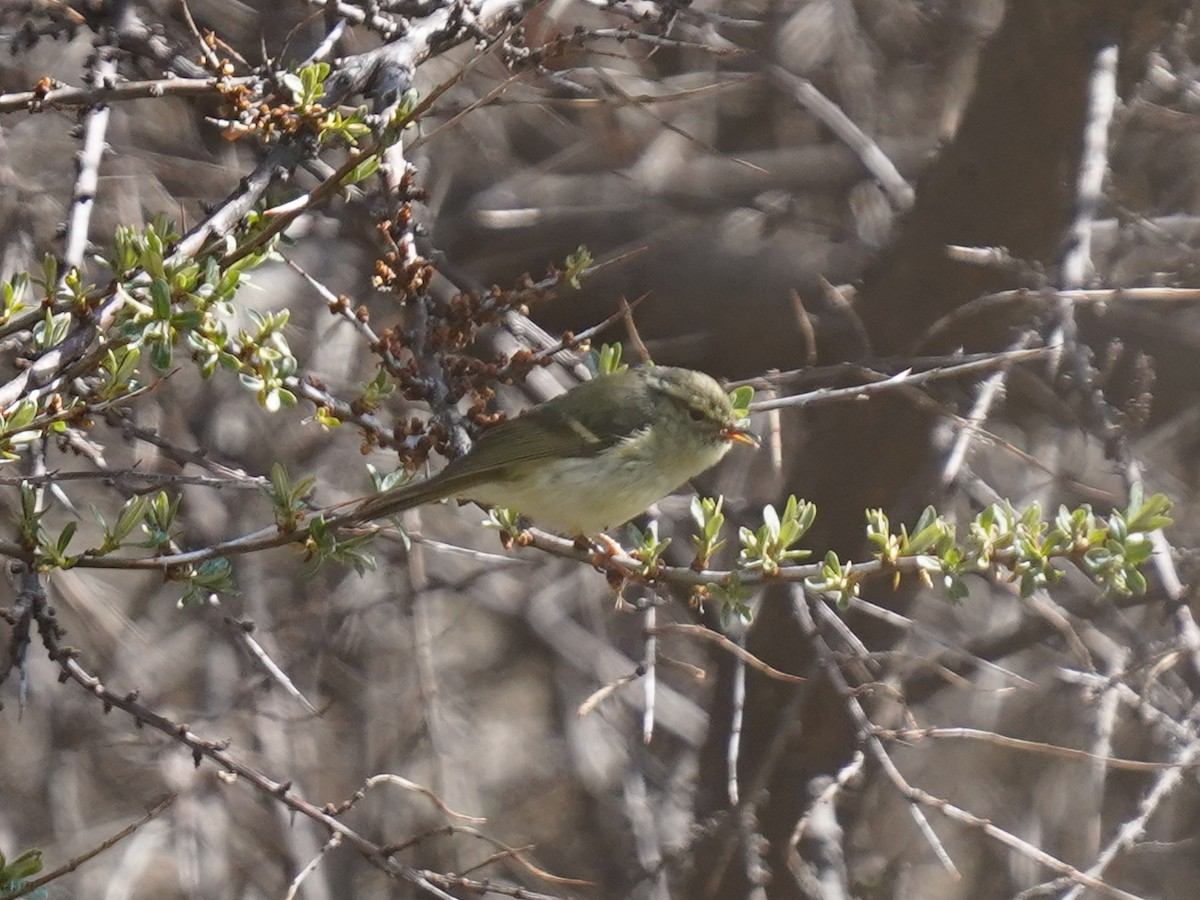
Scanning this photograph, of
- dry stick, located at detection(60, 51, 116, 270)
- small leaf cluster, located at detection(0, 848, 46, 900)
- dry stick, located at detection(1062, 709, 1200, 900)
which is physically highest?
dry stick, located at detection(60, 51, 116, 270)

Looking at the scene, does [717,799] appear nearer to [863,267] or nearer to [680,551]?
[680,551]

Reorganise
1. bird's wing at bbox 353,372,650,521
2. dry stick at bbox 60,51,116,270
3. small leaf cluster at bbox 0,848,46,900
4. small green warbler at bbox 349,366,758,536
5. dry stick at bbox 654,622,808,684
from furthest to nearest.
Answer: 1. small green warbler at bbox 349,366,758,536
2. bird's wing at bbox 353,372,650,521
3. dry stick at bbox 654,622,808,684
4. dry stick at bbox 60,51,116,270
5. small leaf cluster at bbox 0,848,46,900

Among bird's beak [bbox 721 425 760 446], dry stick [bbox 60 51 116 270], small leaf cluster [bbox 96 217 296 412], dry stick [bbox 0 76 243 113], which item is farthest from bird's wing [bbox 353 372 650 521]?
dry stick [bbox 0 76 243 113]

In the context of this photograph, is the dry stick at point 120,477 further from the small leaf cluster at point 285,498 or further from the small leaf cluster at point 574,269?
the small leaf cluster at point 574,269

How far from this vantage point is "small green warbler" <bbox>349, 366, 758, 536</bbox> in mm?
3453

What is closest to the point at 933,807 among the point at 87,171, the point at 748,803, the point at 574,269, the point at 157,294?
the point at 748,803

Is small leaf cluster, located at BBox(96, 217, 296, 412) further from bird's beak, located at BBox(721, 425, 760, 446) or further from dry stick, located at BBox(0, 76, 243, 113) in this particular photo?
bird's beak, located at BBox(721, 425, 760, 446)

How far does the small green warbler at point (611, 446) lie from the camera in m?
3.45

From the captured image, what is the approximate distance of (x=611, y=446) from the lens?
370 cm

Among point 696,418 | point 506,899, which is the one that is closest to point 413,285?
point 696,418

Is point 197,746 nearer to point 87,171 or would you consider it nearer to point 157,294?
point 157,294

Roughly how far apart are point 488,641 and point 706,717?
5.01 feet

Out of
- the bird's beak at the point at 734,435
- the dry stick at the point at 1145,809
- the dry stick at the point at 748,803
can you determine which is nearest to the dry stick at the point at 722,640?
the bird's beak at the point at 734,435

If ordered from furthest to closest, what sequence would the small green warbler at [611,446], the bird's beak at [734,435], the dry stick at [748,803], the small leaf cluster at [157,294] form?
the dry stick at [748,803] → the bird's beak at [734,435] → the small green warbler at [611,446] → the small leaf cluster at [157,294]
